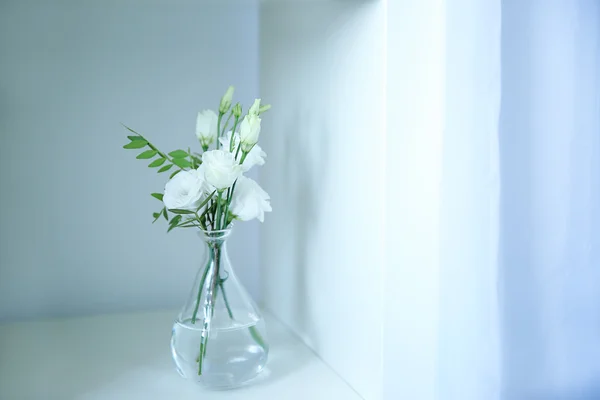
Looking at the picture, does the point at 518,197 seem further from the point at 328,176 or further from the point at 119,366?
the point at 119,366

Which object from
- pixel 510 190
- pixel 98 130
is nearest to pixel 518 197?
pixel 510 190

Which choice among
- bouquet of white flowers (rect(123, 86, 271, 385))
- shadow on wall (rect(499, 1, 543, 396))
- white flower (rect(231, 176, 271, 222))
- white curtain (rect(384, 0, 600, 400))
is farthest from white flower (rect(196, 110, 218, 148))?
shadow on wall (rect(499, 1, 543, 396))

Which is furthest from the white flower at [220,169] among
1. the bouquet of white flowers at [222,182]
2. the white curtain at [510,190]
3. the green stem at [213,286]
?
the white curtain at [510,190]

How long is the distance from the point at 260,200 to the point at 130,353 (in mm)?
357

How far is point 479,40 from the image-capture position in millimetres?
669

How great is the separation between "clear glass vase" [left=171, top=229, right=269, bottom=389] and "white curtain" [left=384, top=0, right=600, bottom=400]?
0.27m

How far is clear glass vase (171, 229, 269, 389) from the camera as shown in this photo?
84cm

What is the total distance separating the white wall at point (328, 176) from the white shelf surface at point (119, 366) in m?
0.04

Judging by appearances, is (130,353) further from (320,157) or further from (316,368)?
(320,157)

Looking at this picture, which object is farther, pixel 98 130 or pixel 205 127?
pixel 98 130

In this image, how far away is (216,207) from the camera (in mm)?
861

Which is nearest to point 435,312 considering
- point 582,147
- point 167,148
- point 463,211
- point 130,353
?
point 463,211

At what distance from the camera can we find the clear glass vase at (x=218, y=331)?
0.84 meters

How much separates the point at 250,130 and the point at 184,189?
0.37ft
